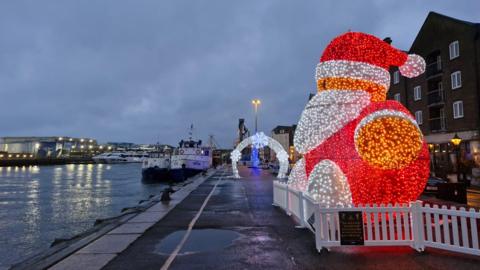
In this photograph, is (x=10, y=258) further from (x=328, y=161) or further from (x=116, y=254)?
(x=328, y=161)

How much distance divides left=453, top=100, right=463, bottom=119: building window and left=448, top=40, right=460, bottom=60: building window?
13.1 feet

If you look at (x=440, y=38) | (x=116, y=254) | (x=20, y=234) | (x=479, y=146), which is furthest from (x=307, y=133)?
(x=440, y=38)

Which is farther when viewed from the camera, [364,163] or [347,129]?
[347,129]

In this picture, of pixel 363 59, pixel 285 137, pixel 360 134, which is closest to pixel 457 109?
pixel 363 59

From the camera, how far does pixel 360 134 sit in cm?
847

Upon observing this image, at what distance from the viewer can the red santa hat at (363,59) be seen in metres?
9.69

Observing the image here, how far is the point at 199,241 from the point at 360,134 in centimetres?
465

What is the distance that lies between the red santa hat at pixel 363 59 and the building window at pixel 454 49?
79.1ft

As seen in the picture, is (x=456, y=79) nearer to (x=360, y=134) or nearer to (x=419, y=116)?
(x=419, y=116)

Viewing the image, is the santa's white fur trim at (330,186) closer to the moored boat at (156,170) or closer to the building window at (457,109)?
the building window at (457,109)

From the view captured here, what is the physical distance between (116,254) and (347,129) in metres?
6.32

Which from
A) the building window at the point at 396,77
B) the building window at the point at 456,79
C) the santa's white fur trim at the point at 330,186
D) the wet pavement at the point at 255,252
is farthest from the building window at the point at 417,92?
the santa's white fur trim at the point at 330,186

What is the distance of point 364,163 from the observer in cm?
865

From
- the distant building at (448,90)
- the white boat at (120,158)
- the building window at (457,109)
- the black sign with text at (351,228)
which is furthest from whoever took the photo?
the white boat at (120,158)
